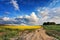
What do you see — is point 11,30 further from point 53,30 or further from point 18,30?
point 53,30

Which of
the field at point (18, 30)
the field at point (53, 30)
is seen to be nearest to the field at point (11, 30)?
the field at point (18, 30)

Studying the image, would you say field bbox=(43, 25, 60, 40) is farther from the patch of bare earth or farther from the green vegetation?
the green vegetation

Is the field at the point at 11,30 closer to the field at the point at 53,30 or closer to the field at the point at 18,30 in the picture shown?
the field at the point at 18,30

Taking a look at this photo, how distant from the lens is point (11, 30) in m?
2.67

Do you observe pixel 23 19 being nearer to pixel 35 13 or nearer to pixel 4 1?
pixel 35 13

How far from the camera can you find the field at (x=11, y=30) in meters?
2.63

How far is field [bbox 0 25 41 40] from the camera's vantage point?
263 centimetres

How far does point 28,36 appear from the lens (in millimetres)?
2662

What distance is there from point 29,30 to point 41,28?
0.21 m

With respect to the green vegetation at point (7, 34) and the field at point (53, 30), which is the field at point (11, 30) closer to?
the green vegetation at point (7, 34)

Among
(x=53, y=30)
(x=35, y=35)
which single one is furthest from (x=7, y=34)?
(x=53, y=30)

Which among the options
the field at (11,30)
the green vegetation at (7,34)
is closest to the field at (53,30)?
the field at (11,30)

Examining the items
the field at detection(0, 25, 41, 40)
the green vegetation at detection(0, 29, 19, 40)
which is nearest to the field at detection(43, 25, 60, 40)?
the field at detection(0, 25, 41, 40)

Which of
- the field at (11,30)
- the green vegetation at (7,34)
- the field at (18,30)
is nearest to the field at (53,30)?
the field at (18,30)
